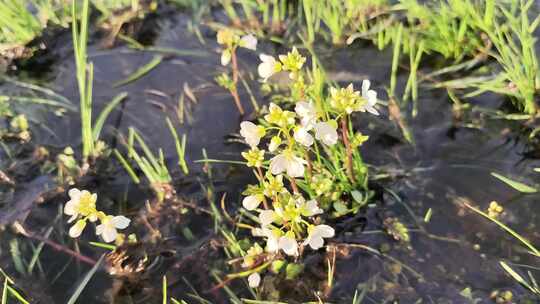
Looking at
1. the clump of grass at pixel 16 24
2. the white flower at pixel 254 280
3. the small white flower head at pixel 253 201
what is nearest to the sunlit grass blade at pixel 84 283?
the white flower at pixel 254 280

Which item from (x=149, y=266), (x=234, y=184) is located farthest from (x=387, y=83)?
(x=149, y=266)

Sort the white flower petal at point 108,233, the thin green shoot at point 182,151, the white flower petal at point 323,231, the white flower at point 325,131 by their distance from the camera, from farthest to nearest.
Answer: the thin green shoot at point 182,151, the white flower petal at point 108,233, the white flower petal at point 323,231, the white flower at point 325,131

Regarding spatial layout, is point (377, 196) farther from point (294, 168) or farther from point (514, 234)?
point (294, 168)

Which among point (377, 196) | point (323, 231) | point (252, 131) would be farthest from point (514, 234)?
point (252, 131)

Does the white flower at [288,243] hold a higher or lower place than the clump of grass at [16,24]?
lower

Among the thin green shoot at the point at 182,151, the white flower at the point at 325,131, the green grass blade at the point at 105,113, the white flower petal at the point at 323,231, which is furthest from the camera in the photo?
the green grass blade at the point at 105,113

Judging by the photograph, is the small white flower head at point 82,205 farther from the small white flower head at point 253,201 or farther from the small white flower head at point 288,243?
the small white flower head at point 288,243
